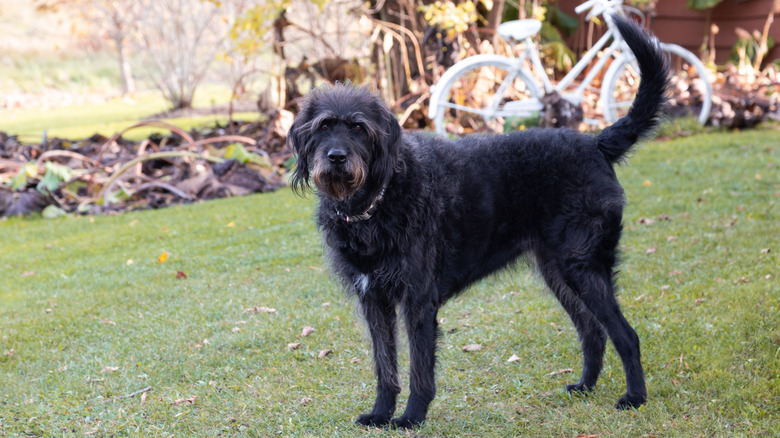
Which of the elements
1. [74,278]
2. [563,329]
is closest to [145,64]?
[74,278]

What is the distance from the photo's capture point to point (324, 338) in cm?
503

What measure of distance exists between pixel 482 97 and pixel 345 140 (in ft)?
27.7

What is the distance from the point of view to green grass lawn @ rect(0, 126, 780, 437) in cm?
381

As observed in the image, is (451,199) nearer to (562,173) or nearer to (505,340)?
(562,173)

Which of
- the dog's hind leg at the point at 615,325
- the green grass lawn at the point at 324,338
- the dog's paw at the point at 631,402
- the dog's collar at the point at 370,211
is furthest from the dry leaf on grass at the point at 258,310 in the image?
the dog's paw at the point at 631,402

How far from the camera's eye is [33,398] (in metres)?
4.27

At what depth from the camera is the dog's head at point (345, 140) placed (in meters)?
3.32

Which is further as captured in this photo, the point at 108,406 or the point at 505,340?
the point at 505,340

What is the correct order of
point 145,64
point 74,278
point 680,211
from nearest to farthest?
point 74,278 → point 680,211 → point 145,64

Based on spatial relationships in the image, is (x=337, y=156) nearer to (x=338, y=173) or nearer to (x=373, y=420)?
(x=338, y=173)

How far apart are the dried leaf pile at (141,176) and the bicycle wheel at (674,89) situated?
16.4 feet

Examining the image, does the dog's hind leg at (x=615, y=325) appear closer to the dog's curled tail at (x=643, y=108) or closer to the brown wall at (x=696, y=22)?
the dog's curled tail at (x=643, y=108)

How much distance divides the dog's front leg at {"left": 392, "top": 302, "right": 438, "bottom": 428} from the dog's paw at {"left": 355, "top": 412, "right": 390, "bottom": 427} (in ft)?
0.23

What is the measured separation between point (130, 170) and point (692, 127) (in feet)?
29.6
